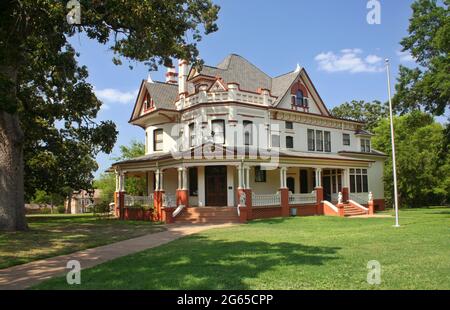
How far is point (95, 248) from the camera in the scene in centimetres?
1354

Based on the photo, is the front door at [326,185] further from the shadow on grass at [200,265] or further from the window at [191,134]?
the shadow on grass at [200,265]

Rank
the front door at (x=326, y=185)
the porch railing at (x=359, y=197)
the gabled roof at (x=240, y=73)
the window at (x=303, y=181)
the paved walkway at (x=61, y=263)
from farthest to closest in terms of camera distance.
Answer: the front door at (x=326, y=185)
the porch railing at (x=359, y=197)
the window at (x=303, y=181)
the gabled roof at (x=240, y=73)
the paved walkway at (x=61, y=263)

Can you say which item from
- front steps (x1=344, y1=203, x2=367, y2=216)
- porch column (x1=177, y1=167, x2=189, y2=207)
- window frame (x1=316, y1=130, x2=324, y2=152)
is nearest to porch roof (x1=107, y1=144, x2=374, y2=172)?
porch column (x1=177, y1=167, x2=189, y2=207)

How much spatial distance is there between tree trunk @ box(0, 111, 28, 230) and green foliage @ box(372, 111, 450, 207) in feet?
102

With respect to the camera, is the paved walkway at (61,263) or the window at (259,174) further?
the window at (259,174)

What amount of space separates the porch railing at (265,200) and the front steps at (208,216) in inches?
72.1

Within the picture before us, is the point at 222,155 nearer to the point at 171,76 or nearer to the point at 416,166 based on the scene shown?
the point at 171,76

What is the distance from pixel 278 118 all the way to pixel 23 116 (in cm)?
1685

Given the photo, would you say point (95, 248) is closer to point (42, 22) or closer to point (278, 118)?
point (42, 22)

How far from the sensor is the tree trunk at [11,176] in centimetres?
1727

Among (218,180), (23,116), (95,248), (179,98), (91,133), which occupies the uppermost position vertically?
(179,98)

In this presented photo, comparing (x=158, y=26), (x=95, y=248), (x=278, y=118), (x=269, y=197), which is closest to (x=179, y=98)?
(x=278, y=118)

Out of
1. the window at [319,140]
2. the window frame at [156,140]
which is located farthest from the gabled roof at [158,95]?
the window at [319,140]

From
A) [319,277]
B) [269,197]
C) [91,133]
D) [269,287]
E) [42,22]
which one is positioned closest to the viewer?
[269,287]
